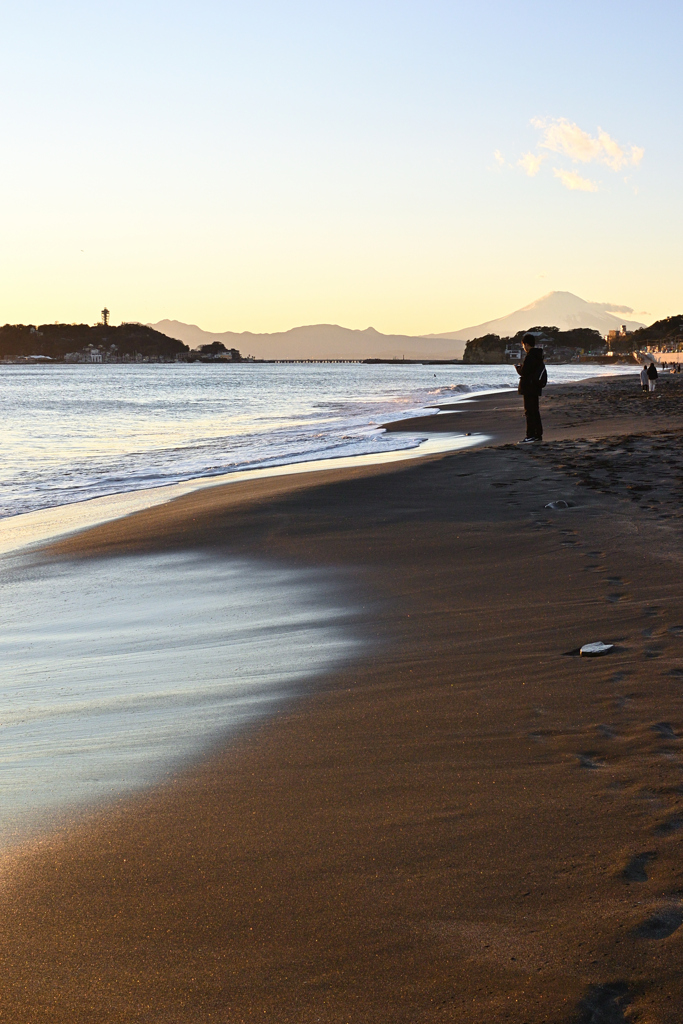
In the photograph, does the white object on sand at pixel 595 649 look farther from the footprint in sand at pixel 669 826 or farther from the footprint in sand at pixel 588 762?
the footprint in sand at pixel 669 826

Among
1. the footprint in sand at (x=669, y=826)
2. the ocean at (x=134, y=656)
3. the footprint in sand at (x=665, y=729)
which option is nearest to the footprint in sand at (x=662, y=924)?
the footprint in sand at (x=669, y=826)

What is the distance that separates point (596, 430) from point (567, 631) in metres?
13.3

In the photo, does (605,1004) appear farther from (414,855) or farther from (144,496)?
(144,496)

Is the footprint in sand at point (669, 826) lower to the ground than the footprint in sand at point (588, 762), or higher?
lower

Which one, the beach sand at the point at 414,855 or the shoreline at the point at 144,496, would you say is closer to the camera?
the beach sand at the point at 414,855

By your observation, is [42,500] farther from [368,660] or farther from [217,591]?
[368,660]

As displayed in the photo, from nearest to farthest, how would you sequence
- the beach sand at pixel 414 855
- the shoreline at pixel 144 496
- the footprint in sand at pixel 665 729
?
the beach sand at pixel 414 855, the footprint in sand at pixel 665 729, the shoreline at pixel 144 496

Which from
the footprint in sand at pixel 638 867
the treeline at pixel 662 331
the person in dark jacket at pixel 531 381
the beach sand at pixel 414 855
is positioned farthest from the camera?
the treeline at pixel 662 331

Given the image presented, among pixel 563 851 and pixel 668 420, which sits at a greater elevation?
pixel 668 420

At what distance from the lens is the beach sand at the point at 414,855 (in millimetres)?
1832

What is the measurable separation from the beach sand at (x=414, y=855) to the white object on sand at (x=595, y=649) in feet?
0.20

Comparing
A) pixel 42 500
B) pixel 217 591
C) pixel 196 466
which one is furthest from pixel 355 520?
pixel 196 466

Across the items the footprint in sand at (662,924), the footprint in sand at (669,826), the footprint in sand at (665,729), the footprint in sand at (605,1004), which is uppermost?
the footprint in sand at (665,729)

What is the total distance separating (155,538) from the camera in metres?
7.53
